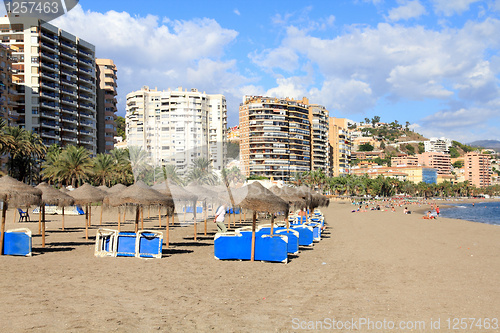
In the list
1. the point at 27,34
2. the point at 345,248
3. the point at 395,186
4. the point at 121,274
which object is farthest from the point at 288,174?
the point at 121,274

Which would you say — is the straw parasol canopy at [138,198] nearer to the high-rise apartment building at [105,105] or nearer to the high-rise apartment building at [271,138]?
the high-rise apartment building at [105,105]

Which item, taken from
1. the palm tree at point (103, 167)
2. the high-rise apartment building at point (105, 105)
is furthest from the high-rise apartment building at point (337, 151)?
the palm tree at point (103, 167)

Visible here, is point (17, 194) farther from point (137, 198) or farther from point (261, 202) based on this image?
point (261, 202)

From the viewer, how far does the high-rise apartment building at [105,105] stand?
93.4 meters

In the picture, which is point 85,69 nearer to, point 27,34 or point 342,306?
point 27,34

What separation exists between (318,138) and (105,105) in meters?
74.3

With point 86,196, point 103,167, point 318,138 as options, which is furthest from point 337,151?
point 86,196

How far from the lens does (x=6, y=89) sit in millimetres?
64250

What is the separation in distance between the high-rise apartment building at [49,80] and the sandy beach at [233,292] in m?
65.0

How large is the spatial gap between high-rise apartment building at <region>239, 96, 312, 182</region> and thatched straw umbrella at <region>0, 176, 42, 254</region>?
370 ft

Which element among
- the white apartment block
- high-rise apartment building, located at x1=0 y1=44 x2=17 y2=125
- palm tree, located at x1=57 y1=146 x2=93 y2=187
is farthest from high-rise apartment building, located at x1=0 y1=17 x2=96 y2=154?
palm tree, located at x1=57 y1=146 x2=93 y2=187

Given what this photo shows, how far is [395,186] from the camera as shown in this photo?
169 metres

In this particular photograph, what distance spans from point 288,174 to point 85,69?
6690 cm

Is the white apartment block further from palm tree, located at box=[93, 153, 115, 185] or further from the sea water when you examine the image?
the sea water
